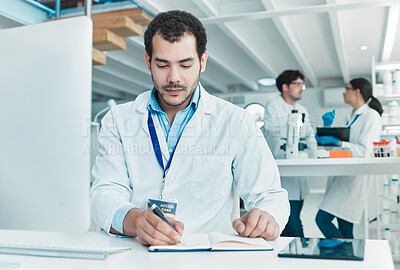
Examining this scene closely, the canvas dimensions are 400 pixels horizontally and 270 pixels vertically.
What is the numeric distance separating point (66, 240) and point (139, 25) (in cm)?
390

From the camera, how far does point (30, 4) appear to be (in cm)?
338

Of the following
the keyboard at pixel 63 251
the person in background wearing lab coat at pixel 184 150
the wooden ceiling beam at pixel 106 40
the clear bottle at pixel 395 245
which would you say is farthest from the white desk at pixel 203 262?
the wooden ceiling beam at pixel 106 40

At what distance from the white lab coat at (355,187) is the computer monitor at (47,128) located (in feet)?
8.90

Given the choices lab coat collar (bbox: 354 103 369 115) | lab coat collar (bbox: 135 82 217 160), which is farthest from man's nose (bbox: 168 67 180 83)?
lab coat collar (bbox: 354 103 369 115)

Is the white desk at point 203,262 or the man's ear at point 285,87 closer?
the white desk at point 203,262

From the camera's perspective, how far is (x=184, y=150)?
1.29 meters

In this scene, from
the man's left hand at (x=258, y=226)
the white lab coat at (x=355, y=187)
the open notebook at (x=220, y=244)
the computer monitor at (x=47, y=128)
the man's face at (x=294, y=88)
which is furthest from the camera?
the man's face at (x=294, y=88)

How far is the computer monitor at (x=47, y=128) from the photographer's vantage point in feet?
2.33

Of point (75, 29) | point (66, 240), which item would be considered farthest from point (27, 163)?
point (66, 240)

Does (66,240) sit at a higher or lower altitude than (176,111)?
lower

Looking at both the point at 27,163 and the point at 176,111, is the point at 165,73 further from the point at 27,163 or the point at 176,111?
the point at 27,163

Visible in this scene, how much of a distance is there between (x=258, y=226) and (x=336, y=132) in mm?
2216

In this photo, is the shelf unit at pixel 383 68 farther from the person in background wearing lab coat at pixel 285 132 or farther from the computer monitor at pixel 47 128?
the computer monitor at pixel 47 128

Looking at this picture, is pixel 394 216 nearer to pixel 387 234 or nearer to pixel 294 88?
pixel 387 234
